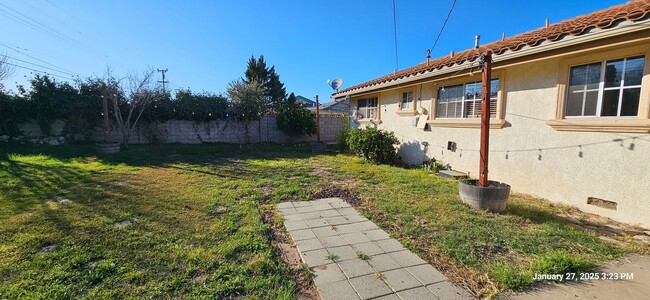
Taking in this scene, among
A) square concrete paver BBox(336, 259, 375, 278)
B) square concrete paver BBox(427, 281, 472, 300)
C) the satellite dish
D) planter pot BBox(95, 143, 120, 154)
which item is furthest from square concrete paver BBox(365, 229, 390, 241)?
planter pot BBox(95, 143, 120, 154)

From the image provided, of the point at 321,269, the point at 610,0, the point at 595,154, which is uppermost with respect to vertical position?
the point at 610,0

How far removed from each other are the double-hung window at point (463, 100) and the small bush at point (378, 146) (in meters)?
1.84

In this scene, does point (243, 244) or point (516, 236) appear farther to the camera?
point (516, 236)

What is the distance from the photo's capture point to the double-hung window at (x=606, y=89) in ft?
12.9

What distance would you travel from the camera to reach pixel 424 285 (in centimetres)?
245

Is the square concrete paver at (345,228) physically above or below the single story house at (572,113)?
below

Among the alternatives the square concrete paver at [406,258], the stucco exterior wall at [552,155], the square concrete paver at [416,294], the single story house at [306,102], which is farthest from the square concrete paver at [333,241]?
the single story house at [306,102]

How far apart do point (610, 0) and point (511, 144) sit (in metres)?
3.56

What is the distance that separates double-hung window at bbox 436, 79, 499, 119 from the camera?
6.12 meters

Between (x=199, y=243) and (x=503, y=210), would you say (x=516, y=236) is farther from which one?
(x=199, y=243)

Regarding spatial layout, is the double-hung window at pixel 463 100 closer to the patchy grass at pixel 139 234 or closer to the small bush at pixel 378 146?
the small bush at pixel 378 146

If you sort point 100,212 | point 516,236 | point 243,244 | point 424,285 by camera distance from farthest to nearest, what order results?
point 100,212 < point 516,236 < point 243,244 < point 424,285

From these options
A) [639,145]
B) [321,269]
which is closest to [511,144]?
[639,145]

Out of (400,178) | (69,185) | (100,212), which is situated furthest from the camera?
(400,178)
